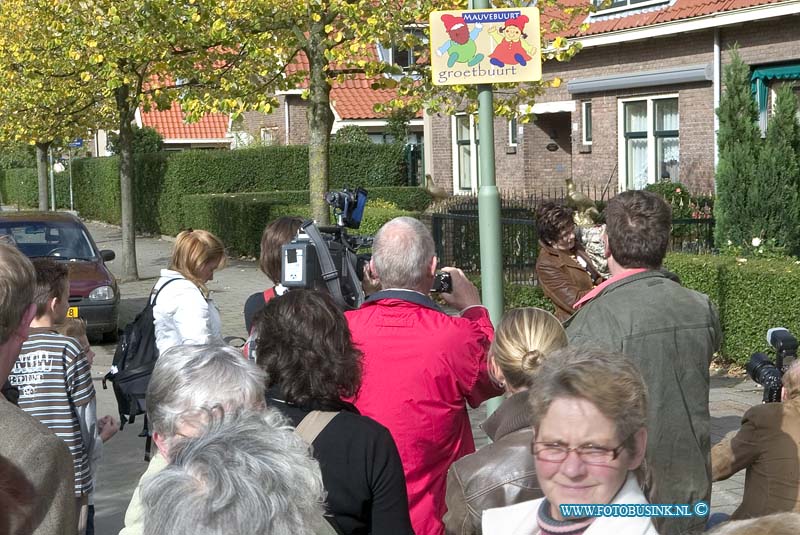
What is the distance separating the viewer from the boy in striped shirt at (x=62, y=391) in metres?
4.40

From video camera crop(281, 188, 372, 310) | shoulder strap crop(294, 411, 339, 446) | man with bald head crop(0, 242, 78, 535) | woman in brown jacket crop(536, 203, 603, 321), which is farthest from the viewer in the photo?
woman in brown jacket crop(536, 203, 603, 321)

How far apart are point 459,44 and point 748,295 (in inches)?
205

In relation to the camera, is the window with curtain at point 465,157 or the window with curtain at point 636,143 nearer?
the window with curtain at point 636,143

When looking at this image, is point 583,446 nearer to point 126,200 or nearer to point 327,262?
point 327,262

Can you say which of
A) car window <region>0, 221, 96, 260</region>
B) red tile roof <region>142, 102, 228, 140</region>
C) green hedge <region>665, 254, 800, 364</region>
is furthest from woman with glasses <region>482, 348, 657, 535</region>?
red tile roof <region>142, 102, 228, 140</region>

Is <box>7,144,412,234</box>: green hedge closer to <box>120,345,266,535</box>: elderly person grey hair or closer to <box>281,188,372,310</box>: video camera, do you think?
<box>281,188,372,310</box>: video camera

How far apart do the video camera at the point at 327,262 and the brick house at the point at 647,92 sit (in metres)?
13.0

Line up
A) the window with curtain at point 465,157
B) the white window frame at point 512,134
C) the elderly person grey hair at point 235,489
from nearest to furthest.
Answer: the elderly person grey hair at point 235,489 < the white window frame at point 512,134 < the window with curtain at point 465,157

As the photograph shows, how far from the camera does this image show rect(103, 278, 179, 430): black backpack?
578cm

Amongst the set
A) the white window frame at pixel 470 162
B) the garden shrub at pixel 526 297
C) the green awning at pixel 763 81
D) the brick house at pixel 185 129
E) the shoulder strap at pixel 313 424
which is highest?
the brick house at pixel 185 129

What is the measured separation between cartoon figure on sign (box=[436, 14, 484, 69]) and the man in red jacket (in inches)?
79.1

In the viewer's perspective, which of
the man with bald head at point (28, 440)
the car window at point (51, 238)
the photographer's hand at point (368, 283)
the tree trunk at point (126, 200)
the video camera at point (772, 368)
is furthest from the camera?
the tree trunk at point (126, 200)

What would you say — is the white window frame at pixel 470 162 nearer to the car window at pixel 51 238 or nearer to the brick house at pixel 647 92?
the brick house at pixel 647 92

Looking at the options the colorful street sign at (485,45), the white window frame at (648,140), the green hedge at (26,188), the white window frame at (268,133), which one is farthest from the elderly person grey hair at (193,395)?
the green hedge at (26,188)
